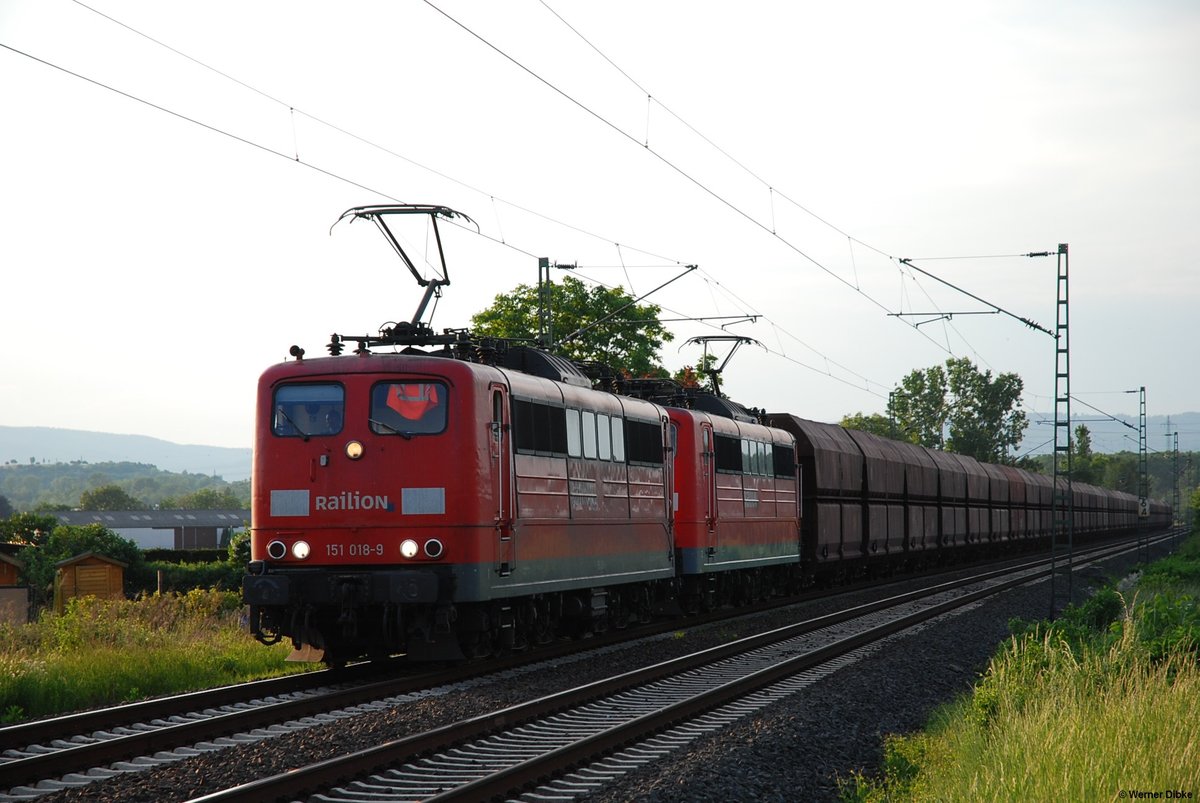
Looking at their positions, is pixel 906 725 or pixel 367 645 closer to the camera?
pixel 906 725

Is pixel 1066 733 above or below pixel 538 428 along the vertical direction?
below

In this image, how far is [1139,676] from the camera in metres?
11.7

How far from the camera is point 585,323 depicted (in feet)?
200

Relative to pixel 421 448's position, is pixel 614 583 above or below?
below

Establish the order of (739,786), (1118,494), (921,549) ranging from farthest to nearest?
(1118,494), (921,549), (739,786)

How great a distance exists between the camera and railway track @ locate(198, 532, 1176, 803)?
891cm

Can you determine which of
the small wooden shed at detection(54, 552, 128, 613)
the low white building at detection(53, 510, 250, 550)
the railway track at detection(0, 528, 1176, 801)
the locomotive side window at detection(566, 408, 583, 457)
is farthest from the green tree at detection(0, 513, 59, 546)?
the railway track at detection(0, 528, 1176, 801)

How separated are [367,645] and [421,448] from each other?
96.0 inches

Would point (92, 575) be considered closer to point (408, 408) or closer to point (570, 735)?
point (408, 408)

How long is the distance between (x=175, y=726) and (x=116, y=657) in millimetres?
4436

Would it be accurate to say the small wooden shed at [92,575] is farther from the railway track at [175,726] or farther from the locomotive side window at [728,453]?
the railway track at [175,726]

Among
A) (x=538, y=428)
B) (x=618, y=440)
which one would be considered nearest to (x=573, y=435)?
(x=538, y=428)

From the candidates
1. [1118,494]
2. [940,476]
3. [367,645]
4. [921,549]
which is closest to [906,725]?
[367,645]

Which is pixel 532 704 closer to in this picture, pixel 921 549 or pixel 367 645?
pixel 367 645
